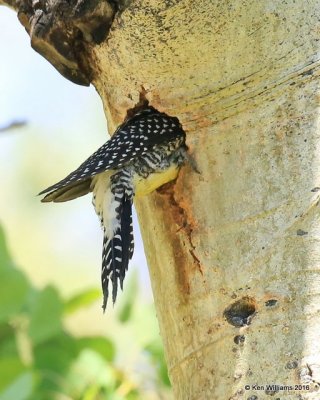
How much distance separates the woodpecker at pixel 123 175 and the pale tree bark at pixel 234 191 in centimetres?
10

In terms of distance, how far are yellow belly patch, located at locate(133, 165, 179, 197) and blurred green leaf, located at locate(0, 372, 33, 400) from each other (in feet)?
3.25

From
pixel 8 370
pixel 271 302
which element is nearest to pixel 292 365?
pixel 271 302

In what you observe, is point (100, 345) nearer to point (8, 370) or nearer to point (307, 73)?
point (8, 370)

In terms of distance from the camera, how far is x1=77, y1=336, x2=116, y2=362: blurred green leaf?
319 cm

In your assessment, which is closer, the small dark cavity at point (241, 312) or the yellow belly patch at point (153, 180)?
the small dark cavity at point (241, 312)

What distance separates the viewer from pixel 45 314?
2992 mm

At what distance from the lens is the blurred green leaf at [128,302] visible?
3344 millimetres

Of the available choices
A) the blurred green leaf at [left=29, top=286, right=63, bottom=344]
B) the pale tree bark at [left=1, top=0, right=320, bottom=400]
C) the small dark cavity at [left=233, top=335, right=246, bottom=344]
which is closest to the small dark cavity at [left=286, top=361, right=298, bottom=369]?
the pale tree bark at [left=1, top=0, right=320, bottom=400]

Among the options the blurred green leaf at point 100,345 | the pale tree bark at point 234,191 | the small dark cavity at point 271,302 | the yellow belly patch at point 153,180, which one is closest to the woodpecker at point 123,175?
the yellow belly patch at point 153,180

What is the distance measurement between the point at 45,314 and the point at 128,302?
0.46 metres

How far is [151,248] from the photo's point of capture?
131 inches

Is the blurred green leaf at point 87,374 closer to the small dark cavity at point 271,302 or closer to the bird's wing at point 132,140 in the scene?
the bird's wing at point 132,140

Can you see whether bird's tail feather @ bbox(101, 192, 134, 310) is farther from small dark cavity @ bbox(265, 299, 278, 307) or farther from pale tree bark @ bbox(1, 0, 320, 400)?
small dark cavity @ bbox(265, 299, 278, 307)

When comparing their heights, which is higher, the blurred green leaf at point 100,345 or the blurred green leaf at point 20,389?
the blurred green leaf at point 100,345
